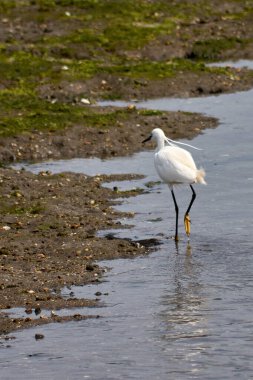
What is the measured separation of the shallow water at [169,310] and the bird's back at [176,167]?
0.85 metres

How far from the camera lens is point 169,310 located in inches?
581

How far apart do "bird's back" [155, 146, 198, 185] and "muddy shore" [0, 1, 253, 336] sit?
112 cm

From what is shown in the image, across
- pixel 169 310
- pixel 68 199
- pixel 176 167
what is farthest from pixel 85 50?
pixel 169 310

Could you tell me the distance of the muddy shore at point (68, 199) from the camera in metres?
15.7

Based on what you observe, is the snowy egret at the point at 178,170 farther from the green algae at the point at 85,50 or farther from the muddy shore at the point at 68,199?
the green algae at the point at 85,50

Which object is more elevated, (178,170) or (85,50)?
(178,170)

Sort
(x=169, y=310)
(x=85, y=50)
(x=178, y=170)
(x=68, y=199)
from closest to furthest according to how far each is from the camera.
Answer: (x=169, y=310), (x=178, y=170), (x=68, y=199), (x=85, y=50)

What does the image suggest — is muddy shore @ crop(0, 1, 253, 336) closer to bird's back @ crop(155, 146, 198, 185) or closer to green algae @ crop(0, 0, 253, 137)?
green algae @ crop(0, 0, 253, 137)

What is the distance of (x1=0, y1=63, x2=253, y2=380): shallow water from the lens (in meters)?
12.9

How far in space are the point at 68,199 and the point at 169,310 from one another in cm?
592

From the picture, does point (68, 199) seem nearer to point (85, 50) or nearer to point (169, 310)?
point (169, 310)

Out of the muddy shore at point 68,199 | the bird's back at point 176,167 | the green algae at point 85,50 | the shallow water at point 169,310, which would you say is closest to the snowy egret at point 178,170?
the bird's back at point 176,167

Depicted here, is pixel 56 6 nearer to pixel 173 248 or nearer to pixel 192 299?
pixel 173 248

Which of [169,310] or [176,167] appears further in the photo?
[176,167]
